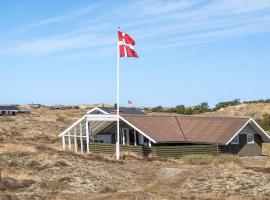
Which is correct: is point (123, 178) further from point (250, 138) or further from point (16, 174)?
point (250, 138)

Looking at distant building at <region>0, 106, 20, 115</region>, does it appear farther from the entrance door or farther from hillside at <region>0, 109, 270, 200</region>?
hillside at <region>0, 109, 270, 200</region>

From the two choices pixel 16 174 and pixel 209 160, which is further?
pixel 209 160

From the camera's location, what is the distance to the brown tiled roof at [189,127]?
4050 centimetres

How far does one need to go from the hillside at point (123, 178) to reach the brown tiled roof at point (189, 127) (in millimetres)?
4362

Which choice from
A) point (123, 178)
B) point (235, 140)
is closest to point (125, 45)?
point (123, 178)

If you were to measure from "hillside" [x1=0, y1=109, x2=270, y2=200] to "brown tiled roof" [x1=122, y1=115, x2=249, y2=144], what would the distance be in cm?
436

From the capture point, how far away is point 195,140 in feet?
135

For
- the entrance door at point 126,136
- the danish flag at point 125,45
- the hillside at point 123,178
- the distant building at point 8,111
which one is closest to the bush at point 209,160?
the hillside at point 123,178

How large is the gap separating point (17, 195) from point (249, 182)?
35.0ft

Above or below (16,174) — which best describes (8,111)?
above

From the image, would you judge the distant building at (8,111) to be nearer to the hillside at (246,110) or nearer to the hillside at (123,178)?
the hillside at (246,110)

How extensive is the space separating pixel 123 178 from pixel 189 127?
17.0 m

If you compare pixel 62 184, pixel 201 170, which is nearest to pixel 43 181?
pixel 62 184

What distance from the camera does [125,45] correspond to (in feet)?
116
